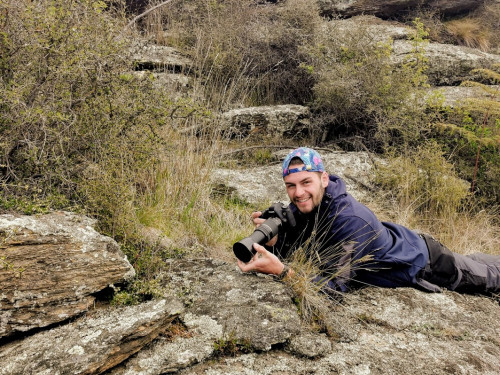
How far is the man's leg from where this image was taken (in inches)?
122

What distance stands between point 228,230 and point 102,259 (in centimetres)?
174

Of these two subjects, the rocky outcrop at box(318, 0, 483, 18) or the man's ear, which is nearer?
the man's ear

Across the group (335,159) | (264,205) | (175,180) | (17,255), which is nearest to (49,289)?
(17,255)

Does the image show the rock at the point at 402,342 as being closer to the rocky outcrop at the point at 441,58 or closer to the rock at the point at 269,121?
the rock at the point at 269,121

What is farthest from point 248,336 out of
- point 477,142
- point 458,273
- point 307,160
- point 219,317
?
point 477,142

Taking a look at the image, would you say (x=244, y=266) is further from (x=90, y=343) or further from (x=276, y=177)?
(x=276, y=177)

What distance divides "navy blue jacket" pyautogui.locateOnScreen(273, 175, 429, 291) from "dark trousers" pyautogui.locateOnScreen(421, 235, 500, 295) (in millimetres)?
107

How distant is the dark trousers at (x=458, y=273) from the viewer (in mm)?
3041

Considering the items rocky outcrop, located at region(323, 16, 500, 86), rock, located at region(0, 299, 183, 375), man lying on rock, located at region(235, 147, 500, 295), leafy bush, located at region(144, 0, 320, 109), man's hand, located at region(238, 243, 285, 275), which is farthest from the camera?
rocky outcrop, located at region(323, 16, 500, 86)

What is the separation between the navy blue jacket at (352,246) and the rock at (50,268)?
4.58 ft

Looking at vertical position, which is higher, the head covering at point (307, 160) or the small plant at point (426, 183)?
the head covering at point (307, 160)

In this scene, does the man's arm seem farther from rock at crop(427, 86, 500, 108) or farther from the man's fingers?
rock at crop(427, 86, 500, 108)

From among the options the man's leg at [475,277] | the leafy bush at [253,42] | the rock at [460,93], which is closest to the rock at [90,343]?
the man's leg at [475,277]

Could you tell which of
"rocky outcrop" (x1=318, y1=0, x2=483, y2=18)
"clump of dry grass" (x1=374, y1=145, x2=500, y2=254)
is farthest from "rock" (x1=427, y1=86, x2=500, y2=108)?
"rocky outcrop" (x1=318, y1=0, x2=483, y2=18)
